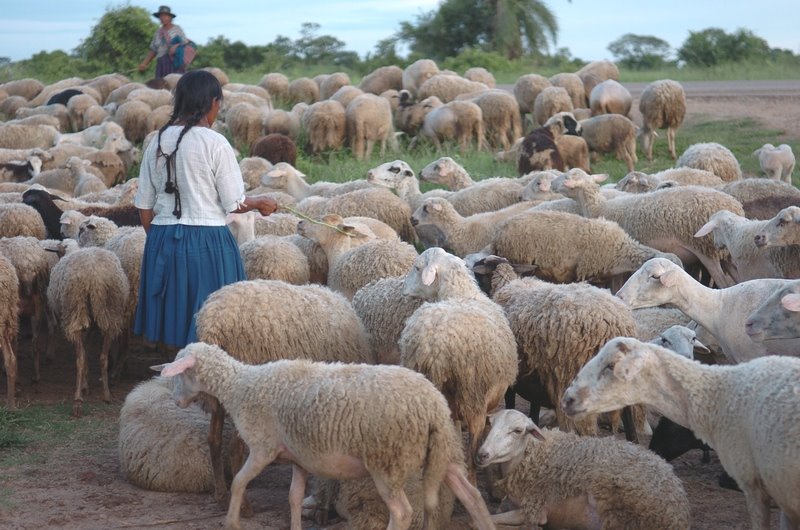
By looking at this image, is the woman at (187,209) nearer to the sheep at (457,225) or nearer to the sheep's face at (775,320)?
the sheep's face at (775,320)

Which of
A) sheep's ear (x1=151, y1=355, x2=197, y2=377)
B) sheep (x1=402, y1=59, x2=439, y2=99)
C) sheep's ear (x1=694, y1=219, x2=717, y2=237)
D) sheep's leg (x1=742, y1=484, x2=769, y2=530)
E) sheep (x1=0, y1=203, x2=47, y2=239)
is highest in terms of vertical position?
sheep (x1=402, y1=59, x2=439, y2=99)

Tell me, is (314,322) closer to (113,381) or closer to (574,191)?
(113,381)

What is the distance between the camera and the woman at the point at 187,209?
19.9ft

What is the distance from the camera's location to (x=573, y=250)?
845 centimetres

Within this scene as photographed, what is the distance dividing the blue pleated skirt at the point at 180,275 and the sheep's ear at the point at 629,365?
8.17ft

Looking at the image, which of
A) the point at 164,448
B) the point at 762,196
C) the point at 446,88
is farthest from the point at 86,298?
the point at 446,88

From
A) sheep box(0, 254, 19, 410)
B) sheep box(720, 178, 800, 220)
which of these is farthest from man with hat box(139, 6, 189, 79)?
sheep box(0, 254, 19, 410)

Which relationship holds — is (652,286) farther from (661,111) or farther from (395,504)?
(661,111)

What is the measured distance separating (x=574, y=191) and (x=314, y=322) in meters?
4.18

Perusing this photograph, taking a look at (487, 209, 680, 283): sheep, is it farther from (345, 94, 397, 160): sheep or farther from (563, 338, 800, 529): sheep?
(345, 94, 397, 160): sheep

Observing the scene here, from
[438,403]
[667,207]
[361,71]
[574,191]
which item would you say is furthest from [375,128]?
[361,71]

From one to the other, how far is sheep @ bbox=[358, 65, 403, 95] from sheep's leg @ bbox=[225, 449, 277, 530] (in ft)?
57.3

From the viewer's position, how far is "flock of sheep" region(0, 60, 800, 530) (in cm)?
491

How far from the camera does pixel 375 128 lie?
16.5 m
